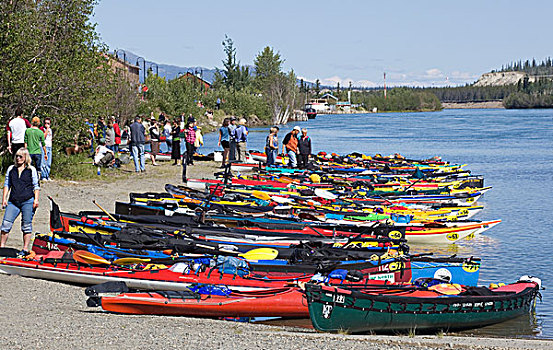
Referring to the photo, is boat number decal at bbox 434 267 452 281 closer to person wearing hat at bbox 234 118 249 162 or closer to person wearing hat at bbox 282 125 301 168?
person wearing hat at bbox 282 125 301 168

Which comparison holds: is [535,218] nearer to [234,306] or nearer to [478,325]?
[478,325]

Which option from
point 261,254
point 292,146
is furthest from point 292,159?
point 261,254

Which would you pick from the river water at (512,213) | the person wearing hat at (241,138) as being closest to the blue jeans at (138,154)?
the person wearing hat at (241,138)

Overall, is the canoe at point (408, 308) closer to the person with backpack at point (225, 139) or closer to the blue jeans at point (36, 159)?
the blue jeans at point (36, 159)

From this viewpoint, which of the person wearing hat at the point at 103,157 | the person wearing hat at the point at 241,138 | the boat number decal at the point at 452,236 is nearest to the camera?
the boat number decal at the point at 452,236

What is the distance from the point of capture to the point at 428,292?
33.7 feet

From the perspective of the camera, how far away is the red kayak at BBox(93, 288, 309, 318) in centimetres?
966

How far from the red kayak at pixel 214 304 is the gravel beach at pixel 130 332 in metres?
0.19

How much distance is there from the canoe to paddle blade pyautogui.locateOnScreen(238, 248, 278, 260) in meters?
2.46

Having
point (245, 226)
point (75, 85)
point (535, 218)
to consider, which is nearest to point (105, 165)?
point (75, 85)

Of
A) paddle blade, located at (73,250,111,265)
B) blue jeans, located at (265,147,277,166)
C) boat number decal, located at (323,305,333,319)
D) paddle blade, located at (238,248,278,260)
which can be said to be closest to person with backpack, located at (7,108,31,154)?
paddle blade, located at (73,250,111,265)

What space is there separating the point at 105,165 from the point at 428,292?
16.7 metres

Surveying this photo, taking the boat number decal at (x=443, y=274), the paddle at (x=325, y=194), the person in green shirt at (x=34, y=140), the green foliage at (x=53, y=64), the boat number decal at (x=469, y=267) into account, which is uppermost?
the green foliage at (x=53, y=64)

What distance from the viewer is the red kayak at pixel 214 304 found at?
9.66 metres
